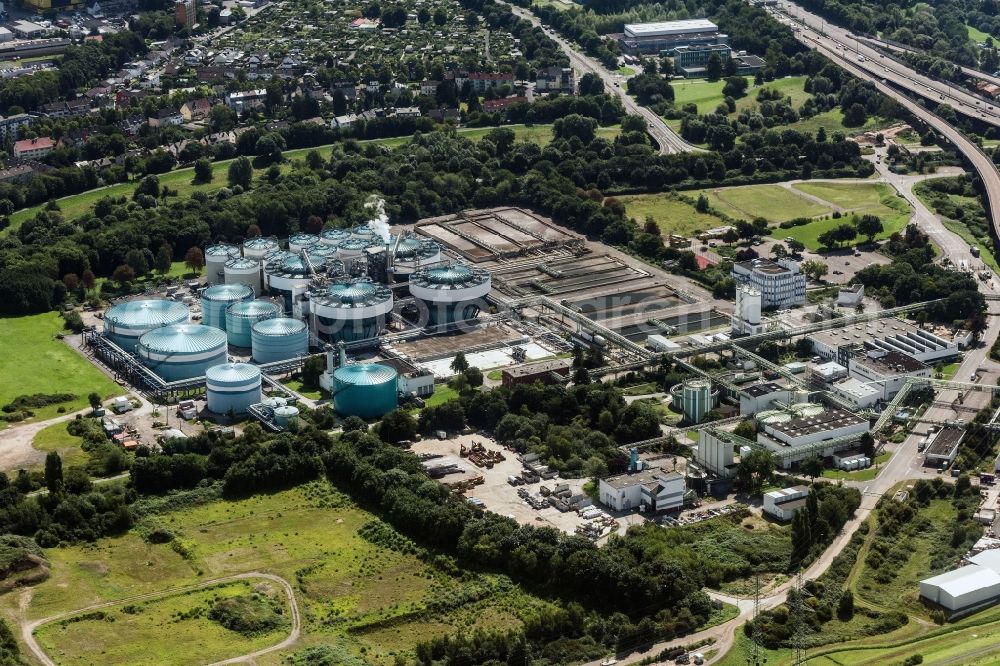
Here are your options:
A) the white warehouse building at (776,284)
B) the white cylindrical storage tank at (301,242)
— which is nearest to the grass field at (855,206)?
the white warehouse building at (776,284)

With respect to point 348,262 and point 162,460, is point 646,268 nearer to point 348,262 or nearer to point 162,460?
point 348,262

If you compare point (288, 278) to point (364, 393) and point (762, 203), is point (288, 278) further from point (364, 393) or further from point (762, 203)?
point (762, 203)

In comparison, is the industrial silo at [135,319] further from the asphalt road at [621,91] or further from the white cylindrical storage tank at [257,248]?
the asphalt road at [621,91]

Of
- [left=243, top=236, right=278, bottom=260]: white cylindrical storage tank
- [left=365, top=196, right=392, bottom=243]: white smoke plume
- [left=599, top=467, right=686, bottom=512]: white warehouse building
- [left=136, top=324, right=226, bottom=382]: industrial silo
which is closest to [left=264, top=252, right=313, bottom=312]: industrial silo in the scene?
[left=243, top=236, right=278, bottom=260]: white cylindrical storage tank

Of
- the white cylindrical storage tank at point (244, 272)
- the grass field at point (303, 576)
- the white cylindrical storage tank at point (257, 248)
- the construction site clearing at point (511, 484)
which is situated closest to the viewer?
the grass field at point (303, 576)

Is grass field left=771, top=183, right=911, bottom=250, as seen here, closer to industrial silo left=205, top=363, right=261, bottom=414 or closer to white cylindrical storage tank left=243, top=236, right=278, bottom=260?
white cylindrical storage tank left=243, top=236, right=278, bottom=260

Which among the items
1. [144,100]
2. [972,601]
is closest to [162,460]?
[972,601]
